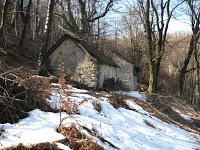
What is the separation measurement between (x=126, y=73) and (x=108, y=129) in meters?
27.7

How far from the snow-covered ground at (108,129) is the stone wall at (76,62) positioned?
10722mm

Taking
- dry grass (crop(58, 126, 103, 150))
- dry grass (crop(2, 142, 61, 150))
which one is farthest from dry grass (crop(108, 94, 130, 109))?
dry grass (crop(2, 142, 61, 150))

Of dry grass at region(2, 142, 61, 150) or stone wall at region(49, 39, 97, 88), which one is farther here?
stone wall at region(49, 39, 97, 88)

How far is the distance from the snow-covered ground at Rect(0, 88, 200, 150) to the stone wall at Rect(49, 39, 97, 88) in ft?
35.2

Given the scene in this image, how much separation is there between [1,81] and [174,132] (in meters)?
7.76

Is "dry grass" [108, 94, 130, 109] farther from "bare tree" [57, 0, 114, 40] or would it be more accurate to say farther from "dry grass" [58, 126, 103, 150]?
"bare tree" [57, 0, 114, 40]

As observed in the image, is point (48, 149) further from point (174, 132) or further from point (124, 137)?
point (174, 132)

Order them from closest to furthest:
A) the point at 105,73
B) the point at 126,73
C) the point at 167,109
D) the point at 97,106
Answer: the point at 97,106
the point at 167,109
the point at 105,73
the point at 126,73

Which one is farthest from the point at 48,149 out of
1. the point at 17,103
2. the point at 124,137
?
the point at 124,137

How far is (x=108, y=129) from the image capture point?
472 inches

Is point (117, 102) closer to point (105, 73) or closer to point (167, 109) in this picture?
point (167, 109)

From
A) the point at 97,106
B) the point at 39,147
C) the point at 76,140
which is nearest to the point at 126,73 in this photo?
the point at 97,106

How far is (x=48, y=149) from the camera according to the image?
897 cm

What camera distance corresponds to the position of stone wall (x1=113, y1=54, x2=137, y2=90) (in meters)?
37.7
